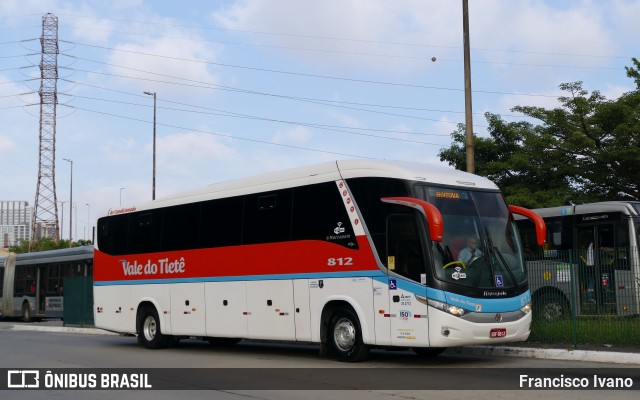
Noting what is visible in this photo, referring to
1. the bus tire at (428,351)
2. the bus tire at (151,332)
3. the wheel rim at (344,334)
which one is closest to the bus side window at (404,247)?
the wheel rim at (344,334)

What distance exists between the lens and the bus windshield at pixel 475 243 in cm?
1364

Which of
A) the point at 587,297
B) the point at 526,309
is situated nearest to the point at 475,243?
the point at 526,309

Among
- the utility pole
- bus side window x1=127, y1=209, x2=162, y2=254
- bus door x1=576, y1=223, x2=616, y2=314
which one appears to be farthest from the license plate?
bus side window x1=127, y1=209, x2=162, y2=254

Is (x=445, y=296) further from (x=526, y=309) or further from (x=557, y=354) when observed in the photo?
(x=557, y=354)

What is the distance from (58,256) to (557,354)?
25885mm

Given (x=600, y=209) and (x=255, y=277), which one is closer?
(x=255, y=277)

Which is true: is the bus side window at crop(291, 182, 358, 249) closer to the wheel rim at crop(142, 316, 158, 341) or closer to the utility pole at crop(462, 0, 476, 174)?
the utility pole at crop(462, 0, 476, 174)

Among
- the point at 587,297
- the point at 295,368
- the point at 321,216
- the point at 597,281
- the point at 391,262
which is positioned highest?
the point at 321,216

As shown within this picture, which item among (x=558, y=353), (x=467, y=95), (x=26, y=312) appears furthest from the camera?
(x=26, y=312)

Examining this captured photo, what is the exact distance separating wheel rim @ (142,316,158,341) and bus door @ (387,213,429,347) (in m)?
8.09

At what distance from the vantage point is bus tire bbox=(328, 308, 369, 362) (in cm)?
1458

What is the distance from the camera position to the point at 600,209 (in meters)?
21.2

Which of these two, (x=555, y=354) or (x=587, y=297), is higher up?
(x=587, y=297)

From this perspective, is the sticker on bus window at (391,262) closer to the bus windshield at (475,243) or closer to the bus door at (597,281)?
the bus windshield at (475,243)
